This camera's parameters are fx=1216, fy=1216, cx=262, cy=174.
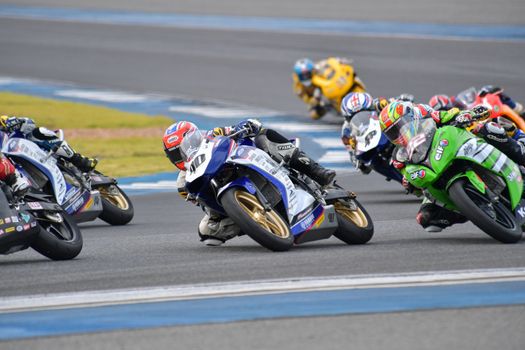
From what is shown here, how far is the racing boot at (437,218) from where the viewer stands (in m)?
10.6

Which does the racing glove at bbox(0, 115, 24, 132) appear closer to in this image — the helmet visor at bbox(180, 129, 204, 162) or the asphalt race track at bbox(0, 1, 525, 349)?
the asphalt race track at bbox(0, 1, 525, 349)

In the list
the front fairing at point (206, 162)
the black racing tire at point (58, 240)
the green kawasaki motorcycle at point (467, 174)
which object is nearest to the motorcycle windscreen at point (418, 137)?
the green kawasaki motorcycle at point (467, 174)

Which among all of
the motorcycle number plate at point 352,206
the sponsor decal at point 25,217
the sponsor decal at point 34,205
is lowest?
the motorcycle number plate at point 352,206

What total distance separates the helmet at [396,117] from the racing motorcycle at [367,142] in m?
3.79

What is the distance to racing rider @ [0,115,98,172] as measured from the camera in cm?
1230

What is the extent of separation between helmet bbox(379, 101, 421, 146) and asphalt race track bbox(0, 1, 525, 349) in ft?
3.06

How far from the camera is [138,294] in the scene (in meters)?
8.13

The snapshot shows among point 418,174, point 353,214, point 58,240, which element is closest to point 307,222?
point 353,214

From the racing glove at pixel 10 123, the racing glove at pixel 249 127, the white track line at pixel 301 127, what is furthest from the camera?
the white track line at pixel 301 127

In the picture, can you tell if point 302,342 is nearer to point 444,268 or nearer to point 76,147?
point 444,268

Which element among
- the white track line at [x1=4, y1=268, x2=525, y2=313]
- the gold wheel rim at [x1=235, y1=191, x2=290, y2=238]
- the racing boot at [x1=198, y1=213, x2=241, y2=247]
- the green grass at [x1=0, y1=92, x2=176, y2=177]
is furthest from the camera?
the green grass at [x1=0, y1=92, x2=176, y2=177]

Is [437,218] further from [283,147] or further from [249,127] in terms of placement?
[249,127]

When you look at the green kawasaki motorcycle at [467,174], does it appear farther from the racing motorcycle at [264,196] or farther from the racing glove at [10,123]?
the racing glove at [10,123]

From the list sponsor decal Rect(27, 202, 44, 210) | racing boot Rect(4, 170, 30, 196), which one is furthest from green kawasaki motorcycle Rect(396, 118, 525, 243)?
racing boot Rect(4, 170, 30, 196)
